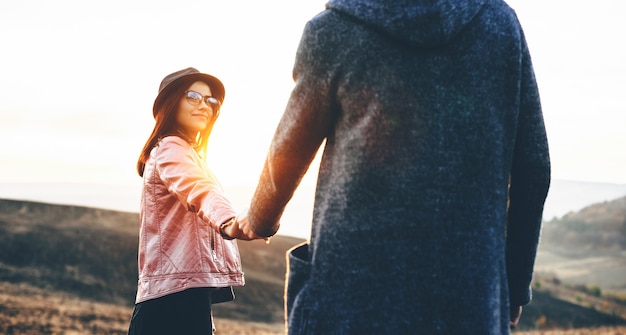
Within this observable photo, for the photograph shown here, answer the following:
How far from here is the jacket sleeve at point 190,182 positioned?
246 centimetres

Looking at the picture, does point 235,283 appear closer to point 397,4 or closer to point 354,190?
point 354,190

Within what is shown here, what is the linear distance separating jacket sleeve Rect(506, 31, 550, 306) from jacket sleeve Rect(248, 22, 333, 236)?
58 centimetres

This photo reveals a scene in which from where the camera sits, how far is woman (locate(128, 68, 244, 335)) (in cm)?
257

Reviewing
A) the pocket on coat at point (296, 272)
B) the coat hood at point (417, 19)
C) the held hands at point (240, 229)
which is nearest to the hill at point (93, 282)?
the held hands at point (240, 229)

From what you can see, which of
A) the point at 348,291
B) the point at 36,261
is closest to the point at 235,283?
the point at 348,291

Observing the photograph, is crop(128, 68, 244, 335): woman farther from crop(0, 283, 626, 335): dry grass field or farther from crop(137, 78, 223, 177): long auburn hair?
crop(0, 283, 626, 335): dry grass field

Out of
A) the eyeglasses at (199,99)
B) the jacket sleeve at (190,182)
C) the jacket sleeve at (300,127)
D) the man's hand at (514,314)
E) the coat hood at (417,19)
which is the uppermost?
the coat hood at (417,19)

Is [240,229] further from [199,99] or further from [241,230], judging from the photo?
[199,99]

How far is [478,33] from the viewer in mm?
1447

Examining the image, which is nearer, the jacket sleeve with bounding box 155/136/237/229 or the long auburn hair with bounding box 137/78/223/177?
the jacket sleeve with bounding box 155/136/237/229

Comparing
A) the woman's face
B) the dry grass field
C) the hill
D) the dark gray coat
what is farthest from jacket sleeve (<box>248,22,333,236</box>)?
the hill

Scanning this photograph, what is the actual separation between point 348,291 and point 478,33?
2.63ft

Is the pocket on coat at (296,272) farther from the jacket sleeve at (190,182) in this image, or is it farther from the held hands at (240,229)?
the jacket sleeve at (190,182)

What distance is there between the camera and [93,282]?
51.9ft
